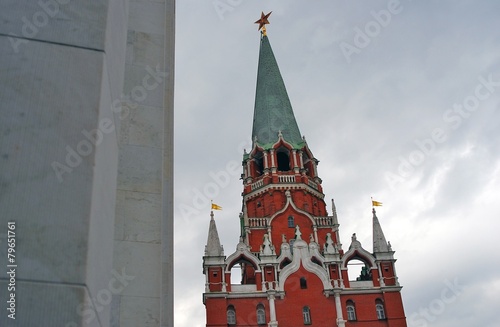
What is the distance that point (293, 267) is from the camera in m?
38.2

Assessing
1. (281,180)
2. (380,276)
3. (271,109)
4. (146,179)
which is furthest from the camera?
(271,109)

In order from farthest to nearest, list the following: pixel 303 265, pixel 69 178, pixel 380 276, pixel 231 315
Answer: pixel 303 265 → pixel 380 276 → pixel 231 315 → pixel 69 178

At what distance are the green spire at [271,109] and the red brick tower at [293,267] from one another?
2566 mm

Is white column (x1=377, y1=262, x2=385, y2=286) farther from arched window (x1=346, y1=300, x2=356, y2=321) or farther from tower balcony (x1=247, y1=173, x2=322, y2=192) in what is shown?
tower balcony (x1=247, y1=173, x2=322, y2=192)

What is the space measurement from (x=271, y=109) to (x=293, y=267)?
19.6m

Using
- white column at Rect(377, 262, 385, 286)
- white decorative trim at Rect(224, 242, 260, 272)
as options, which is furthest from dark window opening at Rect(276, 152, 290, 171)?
white column at Rect(377, 262, 385, 286)

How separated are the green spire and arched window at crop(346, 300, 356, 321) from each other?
52.4 ft

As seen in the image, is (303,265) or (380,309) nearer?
(380,309)

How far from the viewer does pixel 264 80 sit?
57.0 metres

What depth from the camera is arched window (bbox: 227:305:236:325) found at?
116ft

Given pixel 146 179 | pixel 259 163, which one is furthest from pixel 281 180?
pixel 146 179

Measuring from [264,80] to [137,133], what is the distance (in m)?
52.8

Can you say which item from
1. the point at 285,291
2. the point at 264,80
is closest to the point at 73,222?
the point at 285,291

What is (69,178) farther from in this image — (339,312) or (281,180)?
(281,180)
